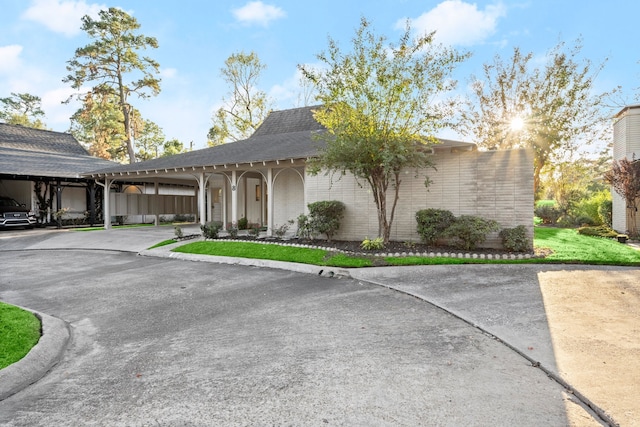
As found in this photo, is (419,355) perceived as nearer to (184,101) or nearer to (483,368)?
(483,368)

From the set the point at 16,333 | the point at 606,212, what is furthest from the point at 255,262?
the point at 606,212

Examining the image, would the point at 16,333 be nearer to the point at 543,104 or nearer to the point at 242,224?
the point at 242,224

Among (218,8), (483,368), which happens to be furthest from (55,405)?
(218,8)

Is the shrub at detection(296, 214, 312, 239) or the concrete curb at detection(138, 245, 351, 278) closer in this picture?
the concrete curb at detection(138, 245, 351, 278)

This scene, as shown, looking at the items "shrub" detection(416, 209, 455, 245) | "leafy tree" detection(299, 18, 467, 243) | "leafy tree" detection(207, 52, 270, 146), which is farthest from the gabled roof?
"leafy tree" detection(207, 52, 270, 146)

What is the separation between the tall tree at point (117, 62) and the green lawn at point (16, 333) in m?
32.9

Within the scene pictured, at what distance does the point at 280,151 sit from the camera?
1435cm

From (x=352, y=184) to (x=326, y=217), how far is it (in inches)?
60.9

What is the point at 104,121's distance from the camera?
35.8 meters

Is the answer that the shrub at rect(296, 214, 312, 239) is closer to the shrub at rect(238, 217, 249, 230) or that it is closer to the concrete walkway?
the concrete walkway

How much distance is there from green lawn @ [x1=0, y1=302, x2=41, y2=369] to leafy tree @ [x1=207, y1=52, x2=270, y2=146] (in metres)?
33.0

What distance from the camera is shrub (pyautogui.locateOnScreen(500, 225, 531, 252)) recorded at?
9609mm

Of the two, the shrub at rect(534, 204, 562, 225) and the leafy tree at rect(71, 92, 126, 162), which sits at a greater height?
the leafy tree at rect(71, 92, 126, 162)

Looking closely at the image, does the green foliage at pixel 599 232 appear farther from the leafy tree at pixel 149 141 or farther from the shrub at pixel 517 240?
the leafy tree at pixel 149 141
